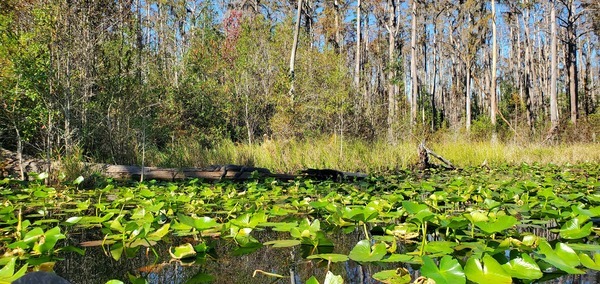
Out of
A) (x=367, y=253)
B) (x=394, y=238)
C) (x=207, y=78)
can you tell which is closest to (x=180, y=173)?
(x=394, y=238)

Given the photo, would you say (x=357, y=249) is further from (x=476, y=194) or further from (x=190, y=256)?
(x=476, y=194)

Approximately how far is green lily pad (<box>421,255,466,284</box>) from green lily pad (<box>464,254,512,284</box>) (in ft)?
0.22

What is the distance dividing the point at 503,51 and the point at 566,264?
37474 mm

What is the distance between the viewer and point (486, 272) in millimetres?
1129

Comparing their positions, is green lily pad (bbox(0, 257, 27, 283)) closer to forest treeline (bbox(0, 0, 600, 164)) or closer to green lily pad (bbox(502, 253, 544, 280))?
green lily pad (bbox(502, 253, 544, 280))

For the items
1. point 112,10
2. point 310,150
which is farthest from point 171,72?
point 310,150

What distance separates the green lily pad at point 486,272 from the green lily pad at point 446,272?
66 mm

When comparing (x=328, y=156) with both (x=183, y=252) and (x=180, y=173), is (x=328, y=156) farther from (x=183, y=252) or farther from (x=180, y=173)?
(x=183, y=252)

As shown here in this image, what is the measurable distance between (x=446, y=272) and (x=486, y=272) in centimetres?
14

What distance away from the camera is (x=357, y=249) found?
Result: 1426 mm

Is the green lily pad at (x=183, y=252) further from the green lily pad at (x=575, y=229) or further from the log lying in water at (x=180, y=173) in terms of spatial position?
the log lying in water at (x=180, y=173)

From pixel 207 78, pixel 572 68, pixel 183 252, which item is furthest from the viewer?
pixel 572 68

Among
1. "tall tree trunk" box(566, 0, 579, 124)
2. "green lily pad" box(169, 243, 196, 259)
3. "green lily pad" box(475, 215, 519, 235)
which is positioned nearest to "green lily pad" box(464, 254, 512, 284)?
"green lily pad" box(475, 215, 519, 235)

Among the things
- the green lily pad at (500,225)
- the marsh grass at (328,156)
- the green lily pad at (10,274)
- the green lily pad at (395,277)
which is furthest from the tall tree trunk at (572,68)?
the green lily pad at (10,274)
